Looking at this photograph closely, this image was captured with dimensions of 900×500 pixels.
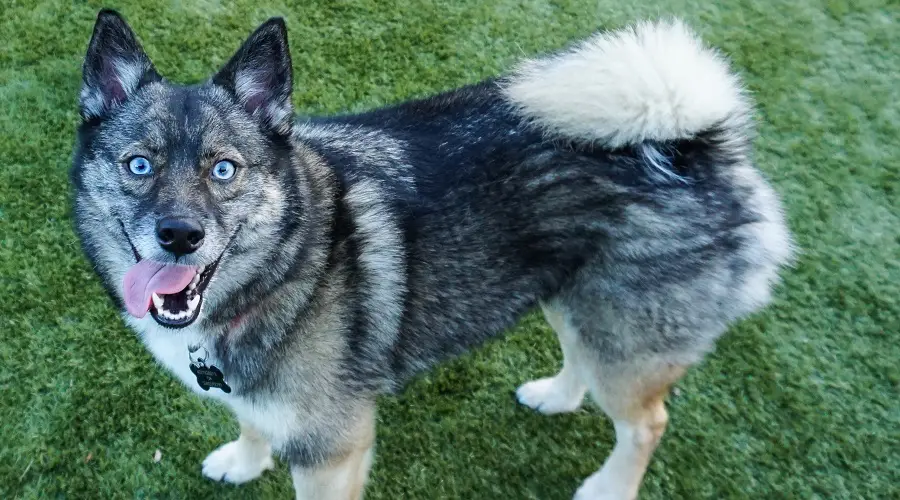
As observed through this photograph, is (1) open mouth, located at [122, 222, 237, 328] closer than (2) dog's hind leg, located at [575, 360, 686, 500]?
Yes

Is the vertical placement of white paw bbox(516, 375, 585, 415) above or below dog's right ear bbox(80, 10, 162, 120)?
below

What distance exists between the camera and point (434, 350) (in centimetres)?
210

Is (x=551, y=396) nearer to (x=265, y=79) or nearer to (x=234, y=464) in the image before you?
(x=234, y=464)

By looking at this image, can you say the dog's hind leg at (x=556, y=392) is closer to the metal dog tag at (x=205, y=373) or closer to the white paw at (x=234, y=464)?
the white paw at (x=234, y=464)

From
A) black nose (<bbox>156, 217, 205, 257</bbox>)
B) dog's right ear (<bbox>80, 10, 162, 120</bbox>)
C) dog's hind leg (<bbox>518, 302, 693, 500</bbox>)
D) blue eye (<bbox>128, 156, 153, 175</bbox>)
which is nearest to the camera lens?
black nose (<bbox>156, 217, 205, 257</bbox>)

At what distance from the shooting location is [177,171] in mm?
1644

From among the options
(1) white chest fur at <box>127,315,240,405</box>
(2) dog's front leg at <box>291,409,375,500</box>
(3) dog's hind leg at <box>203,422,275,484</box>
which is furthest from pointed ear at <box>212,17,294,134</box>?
(3) dog's hind leg at <box>203,422,275,484</box>

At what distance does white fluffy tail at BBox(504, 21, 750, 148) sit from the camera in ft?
6.01

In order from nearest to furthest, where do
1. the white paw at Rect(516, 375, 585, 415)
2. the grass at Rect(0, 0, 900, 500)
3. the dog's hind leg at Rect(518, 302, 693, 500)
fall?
the dog's hind leg at Rect(518, 302, 693, 500) < the grass at Rect(0, 0, 900, 500) < the white paw at Rect(516, 375, 585, 415)

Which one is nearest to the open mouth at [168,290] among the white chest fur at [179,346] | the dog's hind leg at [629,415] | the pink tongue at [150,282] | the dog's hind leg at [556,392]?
the pink tongue at [150,282]

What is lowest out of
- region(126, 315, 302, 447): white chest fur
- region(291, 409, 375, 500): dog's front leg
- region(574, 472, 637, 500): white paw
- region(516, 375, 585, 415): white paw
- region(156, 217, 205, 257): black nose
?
region(574, 472, 637, 500): white paw

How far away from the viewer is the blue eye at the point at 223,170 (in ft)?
5.51

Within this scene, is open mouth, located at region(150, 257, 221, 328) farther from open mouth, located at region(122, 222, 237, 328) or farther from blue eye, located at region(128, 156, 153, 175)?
blue eye, located at region(128, 156, 153, 175)

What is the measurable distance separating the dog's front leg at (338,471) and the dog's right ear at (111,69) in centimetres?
106
